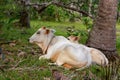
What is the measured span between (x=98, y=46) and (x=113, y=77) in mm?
4447

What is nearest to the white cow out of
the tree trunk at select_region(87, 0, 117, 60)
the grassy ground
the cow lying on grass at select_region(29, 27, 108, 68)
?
the cow lying on grass at select_region(29, 27, 108, 68)

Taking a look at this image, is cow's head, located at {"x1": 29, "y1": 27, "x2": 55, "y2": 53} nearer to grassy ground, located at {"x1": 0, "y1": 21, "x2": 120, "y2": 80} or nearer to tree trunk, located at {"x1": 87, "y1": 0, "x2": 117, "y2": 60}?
grassy ground, located at {"x1": 0, "y1": 21, "x2": 120, "y2": 80}

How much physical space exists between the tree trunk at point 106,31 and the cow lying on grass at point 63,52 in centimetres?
122

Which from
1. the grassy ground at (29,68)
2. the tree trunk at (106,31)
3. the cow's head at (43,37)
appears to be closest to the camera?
the grassy ground at (29,68)

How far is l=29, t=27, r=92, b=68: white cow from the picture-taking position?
8148mm

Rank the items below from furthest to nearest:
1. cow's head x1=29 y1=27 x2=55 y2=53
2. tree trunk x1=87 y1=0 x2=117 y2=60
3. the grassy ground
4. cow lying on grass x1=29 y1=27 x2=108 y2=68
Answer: tree trunk x1=87 y1=0 x2=117 y2=60
cow's head x1=29 y1=27 x2=55 y2=53
cow lying on grass x1=29 y1=27 x2=108 y2=68
the grassy ground

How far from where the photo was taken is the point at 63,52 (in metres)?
8.21

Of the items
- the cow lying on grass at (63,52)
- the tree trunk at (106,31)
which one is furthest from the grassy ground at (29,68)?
the tree trunk at (106,31)

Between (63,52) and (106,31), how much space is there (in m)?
1.88

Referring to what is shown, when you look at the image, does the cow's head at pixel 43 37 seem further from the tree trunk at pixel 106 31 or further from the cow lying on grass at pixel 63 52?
the tree trunk at pixel 106 31

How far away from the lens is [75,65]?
26.7 ft

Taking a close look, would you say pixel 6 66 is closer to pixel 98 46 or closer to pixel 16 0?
pixel 98 46

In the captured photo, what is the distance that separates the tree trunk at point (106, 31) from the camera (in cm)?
965

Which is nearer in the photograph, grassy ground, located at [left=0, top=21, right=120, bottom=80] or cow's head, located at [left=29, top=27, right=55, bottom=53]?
grassy ground, located at [left=0, top=21, right=120, bottom=80]
